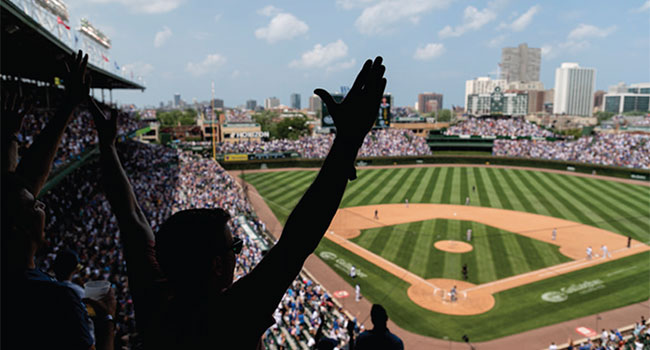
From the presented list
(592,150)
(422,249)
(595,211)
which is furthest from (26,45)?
(592,150)

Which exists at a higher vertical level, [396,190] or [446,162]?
Answer: [446,162]

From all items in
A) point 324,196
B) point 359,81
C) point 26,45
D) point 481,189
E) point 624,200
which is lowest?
point 624,200

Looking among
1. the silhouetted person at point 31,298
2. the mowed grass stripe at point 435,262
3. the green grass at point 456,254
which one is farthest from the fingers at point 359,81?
the mowed grass stripe at point 435,262

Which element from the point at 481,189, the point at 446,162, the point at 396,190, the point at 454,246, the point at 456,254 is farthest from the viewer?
the point at 446,162

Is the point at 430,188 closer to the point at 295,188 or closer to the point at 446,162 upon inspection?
the point at 295,188

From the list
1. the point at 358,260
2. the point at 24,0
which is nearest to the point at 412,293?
the point at 358,260

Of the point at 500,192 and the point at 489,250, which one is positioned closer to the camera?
the point at 489,250

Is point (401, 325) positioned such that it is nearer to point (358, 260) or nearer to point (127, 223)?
point (358, 260)
